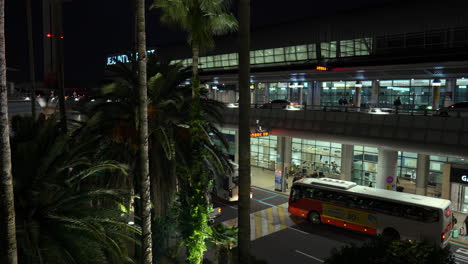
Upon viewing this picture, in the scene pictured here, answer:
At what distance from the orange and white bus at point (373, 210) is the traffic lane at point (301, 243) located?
69cm

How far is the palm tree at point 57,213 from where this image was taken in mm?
6633

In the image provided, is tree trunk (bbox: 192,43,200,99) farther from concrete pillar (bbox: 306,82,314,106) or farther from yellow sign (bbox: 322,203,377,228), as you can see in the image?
concrete pillar (bbox: 306,82,314,106)

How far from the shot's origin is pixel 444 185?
23531 mm

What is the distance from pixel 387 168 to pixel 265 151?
58.1ft

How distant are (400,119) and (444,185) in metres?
5.75

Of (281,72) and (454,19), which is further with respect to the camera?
(281,72)

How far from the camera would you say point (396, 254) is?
28.6ft

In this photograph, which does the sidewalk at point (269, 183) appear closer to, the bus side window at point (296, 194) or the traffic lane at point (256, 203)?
the traffic lane at point (256, 203)

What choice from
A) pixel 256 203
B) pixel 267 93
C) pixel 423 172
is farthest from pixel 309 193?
pixel 267 93

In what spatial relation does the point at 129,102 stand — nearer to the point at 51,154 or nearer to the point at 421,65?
the point at 51,154

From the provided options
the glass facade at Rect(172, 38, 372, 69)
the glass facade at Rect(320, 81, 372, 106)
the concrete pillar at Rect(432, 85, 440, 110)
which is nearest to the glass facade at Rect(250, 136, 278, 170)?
the glass facade at Rect(320, 81, 372, 106)

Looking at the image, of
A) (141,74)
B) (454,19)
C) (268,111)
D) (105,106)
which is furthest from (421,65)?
(141,74)

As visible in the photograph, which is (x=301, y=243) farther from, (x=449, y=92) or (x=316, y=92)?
(x=316, y=92)

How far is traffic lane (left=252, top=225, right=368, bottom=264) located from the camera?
18.1 metres
